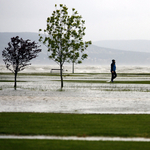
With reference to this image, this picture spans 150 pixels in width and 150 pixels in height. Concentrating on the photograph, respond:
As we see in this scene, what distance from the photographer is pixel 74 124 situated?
32.2 ft

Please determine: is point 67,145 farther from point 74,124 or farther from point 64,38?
point 64,38

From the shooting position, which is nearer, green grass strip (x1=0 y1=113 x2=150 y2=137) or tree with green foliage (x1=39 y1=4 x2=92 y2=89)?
green grass strip (x1=0 y1=113 x2=150 y2=137)

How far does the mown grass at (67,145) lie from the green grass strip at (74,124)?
0.91m

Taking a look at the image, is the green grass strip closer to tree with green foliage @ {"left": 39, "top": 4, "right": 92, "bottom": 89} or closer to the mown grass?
the mown grass

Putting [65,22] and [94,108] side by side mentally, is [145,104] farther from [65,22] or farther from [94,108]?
[65,22]

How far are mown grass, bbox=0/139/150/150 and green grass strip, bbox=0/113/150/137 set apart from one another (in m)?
0.91

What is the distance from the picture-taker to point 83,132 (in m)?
8.72

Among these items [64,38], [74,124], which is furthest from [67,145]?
[64,38]

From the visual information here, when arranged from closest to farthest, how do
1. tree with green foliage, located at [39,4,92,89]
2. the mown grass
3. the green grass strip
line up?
the mown grass < the green grass strip < tree with green foliage, located at [39,4,92,89]

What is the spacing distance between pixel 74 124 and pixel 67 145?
2.58 meters

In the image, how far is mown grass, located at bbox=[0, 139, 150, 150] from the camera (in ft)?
22.9

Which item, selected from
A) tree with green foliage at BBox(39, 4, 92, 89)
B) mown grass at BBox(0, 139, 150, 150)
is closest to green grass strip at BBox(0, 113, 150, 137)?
mown grass at BBox(0, 139, 150, 150)

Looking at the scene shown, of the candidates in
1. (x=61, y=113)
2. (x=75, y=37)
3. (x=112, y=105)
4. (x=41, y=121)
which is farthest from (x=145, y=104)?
(x=75, y=37)

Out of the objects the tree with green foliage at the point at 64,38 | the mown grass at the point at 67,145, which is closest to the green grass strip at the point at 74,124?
the mown grass at the point at 67,145
